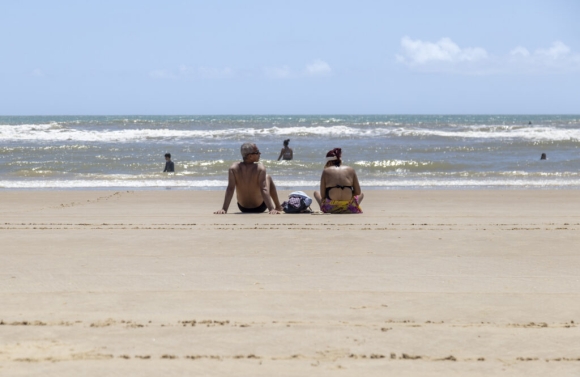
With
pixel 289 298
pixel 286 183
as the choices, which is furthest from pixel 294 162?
pixel 289 298

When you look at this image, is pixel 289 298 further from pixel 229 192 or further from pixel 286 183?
pixel 286 183

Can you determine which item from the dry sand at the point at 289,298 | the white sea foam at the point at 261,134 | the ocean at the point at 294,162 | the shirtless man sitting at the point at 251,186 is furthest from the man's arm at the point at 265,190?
the white sea foam at the point at 261,134

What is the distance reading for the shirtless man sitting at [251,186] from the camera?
31.9 feet

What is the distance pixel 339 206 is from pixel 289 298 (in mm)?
5182

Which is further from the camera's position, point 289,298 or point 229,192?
point 229,192

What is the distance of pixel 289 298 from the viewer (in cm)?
453

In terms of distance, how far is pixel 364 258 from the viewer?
19.5 feet

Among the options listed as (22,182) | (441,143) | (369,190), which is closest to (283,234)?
(369,190)

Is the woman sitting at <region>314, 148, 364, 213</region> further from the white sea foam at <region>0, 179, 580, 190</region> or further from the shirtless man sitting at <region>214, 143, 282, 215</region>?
the white sea foam at <region>0, 179, 580, 190</region>

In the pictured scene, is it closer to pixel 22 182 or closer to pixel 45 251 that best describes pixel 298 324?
pixel 45 251

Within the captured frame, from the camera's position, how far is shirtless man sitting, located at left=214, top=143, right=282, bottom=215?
9.72m

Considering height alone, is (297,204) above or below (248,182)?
below

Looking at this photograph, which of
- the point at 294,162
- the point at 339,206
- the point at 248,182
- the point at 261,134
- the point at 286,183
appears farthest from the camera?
the point at 261,134

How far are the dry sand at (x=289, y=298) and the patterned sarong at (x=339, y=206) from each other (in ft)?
3.72
